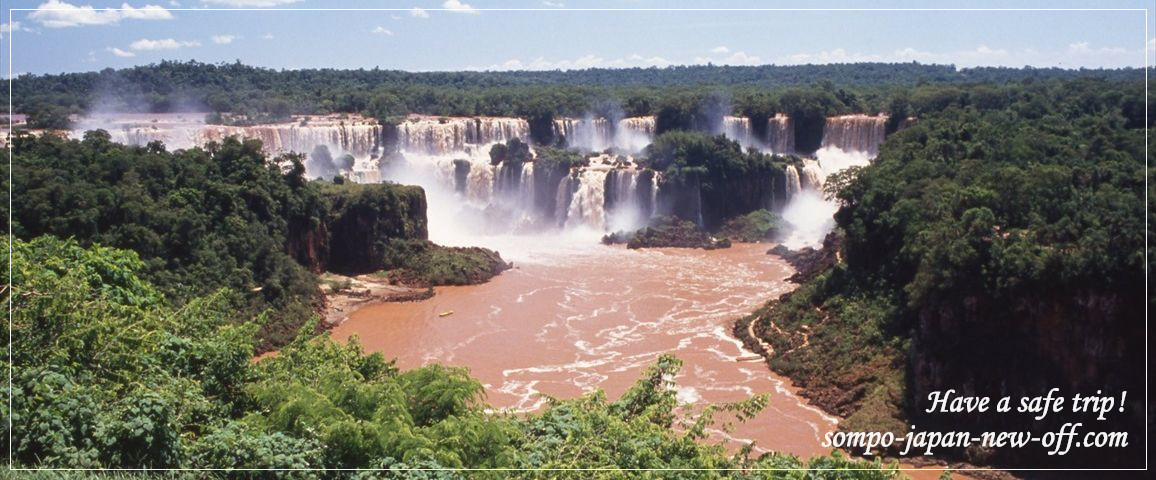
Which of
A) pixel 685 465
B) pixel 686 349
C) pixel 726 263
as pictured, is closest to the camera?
pixel 685 465

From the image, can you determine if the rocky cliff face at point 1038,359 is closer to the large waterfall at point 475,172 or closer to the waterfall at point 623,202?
the large waterfall at point 475,172

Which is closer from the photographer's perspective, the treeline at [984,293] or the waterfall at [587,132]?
the treeline at [984,293]

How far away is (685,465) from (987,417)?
33.6ft

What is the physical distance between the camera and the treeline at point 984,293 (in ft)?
53.0

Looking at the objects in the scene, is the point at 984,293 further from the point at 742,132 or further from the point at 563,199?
the point at 742,132

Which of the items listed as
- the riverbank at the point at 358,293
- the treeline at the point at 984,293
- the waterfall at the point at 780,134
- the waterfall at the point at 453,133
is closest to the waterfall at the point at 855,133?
the waterfall at the point at 780,134

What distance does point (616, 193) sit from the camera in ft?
138

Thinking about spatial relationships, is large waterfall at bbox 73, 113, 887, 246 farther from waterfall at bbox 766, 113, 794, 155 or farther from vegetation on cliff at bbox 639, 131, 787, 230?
waterfall at bbox 766, 113, 794, 155

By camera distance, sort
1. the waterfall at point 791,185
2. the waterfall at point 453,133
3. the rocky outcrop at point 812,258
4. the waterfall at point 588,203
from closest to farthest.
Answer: the rocky outcrop at point 812,258, the waterfall at point 588,203, the waterfall at point 791,185, the waterfall at point 453,133

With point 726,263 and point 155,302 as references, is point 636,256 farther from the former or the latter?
point 155,302

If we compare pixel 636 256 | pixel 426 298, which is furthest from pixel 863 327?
pixel 636 256

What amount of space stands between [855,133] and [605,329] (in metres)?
26.0

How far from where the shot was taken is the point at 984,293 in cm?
1780

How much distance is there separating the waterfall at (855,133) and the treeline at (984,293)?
765 inches
